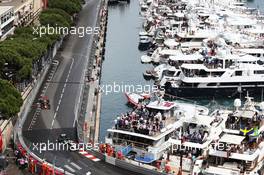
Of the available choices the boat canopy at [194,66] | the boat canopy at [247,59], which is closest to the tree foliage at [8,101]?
the boat canopy at [194,66]

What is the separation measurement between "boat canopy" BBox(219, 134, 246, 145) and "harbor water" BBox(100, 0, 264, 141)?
19.0 m

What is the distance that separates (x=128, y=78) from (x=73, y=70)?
1768 cm

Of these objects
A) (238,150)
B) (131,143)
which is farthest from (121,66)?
(238,150)

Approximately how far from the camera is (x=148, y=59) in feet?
419

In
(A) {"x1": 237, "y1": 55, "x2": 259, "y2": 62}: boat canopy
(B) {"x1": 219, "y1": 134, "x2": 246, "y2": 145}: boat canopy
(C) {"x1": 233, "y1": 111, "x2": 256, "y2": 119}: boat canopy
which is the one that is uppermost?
(A) {"x1": 237, "y1": 55, "x2": 259, "y2": 62}: boat canopy

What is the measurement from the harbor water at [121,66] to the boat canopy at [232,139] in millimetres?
19045

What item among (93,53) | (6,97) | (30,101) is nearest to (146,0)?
(93,53)

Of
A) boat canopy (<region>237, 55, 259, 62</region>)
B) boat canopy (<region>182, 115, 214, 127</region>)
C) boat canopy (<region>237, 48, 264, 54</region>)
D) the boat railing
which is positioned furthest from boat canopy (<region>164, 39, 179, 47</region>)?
the boat railing

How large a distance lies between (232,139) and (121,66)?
63046 millimetres

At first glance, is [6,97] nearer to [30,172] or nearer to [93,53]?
[30,172]

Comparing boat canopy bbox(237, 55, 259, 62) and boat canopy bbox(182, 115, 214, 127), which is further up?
boat canopy bbox(237, 55, 259, 62)

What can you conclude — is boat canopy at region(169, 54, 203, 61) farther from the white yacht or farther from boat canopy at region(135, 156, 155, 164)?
boat canopy at region(135, 156, 155, 164)

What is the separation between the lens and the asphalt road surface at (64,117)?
63.5 m

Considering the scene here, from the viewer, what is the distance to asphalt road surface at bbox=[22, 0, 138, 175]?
208 ft
